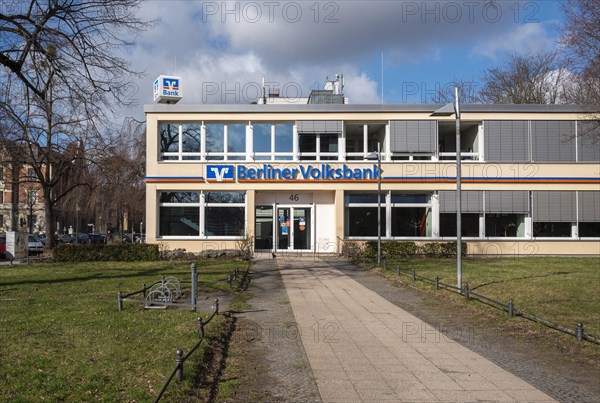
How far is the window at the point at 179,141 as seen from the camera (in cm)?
3075

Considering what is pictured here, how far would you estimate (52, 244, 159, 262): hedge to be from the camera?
28094mm

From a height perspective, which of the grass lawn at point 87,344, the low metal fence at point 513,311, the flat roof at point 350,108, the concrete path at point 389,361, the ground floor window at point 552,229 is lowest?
the concrete path at point 389,361

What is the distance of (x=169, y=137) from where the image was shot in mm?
31016

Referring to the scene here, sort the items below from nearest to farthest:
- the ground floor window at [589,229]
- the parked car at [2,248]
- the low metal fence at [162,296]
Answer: the low metal fence at [162,296] → the ground floor window at [589,229] → the parked car at [2,248]

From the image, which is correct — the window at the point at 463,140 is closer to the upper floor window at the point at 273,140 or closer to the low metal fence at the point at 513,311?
the upper floor window at the point at 273,140

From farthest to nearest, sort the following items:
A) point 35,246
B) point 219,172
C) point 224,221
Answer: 1. point 35,246
2. point 224,221
3. point 219,172

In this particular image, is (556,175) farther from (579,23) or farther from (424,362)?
(424,362)

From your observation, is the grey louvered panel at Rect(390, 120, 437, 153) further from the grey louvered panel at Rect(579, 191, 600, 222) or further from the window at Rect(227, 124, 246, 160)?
the grey louvered panel at Rect(579, 191, 600, 222)

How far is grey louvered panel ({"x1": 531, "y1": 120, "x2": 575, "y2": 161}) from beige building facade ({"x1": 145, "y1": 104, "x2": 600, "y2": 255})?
5cm

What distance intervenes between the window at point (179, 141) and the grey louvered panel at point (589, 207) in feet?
66.8

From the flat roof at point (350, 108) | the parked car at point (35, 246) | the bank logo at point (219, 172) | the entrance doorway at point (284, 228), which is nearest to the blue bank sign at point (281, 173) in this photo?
the bank logo at point (219, 172)

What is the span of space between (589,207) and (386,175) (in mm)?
10838

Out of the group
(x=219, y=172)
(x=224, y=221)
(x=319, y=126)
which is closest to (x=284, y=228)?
(x=224, y=221)

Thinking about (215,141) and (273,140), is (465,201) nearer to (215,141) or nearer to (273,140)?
(273,140)
